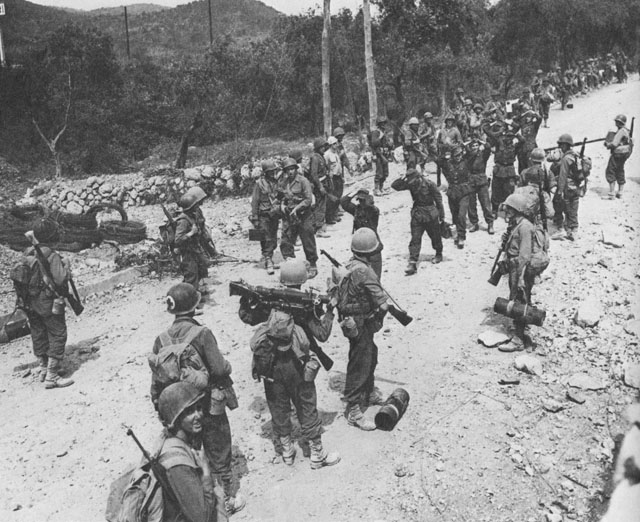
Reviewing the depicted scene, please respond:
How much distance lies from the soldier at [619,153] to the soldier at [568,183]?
2.01m

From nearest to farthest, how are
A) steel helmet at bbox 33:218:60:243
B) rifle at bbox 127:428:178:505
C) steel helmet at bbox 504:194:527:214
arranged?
rifle at bbox 127:428:178:505 → steel helmet at bbox 504:194:527:214 → steel helmet at bbox 33:218:60:243

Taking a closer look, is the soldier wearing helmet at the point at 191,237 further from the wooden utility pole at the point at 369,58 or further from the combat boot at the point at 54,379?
the wooden utility pole at the point at 369,58

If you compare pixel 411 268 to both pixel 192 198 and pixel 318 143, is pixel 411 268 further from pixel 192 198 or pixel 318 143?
pixel 192 198

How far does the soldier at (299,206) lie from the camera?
29.8 ft

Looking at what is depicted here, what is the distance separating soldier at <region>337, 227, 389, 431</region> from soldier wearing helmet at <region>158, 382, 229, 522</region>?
96.3 inches

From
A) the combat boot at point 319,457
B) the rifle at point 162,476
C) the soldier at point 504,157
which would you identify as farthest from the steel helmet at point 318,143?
the rifle at point 162,476

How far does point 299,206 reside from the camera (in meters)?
9.01

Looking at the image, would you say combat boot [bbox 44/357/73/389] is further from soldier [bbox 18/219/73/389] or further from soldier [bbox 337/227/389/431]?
soldier [bbox 337/227/389/431]

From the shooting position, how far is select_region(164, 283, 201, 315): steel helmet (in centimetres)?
452

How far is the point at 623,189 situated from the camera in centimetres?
1203

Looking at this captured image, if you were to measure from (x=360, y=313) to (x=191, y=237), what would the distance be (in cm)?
346

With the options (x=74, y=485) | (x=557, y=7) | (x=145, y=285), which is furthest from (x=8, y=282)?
(x=557, y=7)

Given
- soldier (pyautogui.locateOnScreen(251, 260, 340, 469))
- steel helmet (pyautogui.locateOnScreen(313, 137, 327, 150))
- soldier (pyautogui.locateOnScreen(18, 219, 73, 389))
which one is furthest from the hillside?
soldier (pyautogui.locateOnScreen(251, 260, 340, 469))

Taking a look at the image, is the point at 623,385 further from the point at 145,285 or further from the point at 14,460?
the point at 145,285
